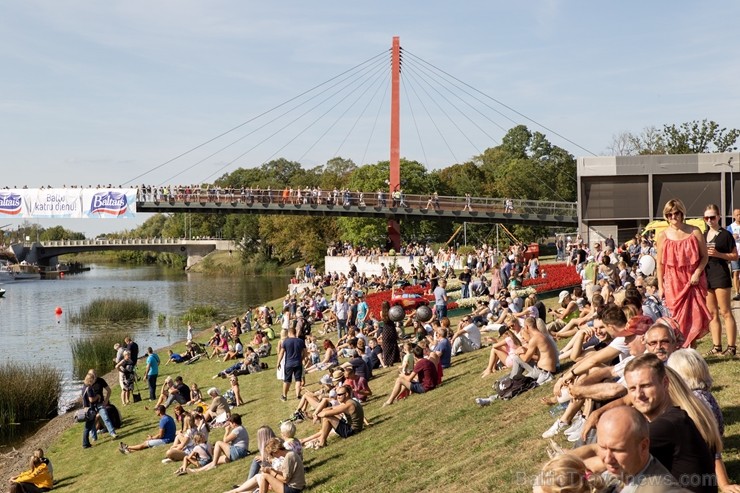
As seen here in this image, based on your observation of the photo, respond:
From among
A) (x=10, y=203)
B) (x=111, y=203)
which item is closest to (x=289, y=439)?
(x=111, y=203)

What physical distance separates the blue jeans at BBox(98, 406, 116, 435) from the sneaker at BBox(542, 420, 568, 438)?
38.2 ft

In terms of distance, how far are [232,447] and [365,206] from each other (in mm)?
40949

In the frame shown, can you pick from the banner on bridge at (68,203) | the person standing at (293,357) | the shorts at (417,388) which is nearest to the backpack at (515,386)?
the shorts at (417,388)

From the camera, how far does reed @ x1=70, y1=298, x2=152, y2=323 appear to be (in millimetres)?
41625

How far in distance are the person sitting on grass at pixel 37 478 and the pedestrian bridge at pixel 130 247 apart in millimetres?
86724

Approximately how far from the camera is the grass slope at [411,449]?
796 centimetres

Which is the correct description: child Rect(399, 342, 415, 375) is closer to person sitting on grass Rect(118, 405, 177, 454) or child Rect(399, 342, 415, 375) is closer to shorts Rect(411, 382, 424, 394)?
shorts Rect(411, 382, 424, 394)

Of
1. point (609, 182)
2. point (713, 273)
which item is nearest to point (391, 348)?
point (713, 273)

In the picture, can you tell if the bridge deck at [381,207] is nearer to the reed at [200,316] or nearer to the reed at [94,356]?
the reed at [200,316]

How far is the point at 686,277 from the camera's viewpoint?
336 inches

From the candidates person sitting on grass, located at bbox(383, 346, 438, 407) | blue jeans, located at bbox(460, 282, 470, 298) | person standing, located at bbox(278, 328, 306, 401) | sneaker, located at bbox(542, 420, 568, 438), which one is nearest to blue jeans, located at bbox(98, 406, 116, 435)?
person standing, located at bbox(278, 328, 306, 401)

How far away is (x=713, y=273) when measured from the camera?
908 cm

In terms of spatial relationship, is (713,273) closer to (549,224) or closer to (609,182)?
(609,182)

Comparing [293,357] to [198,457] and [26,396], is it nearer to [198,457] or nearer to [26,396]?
[198,457]
